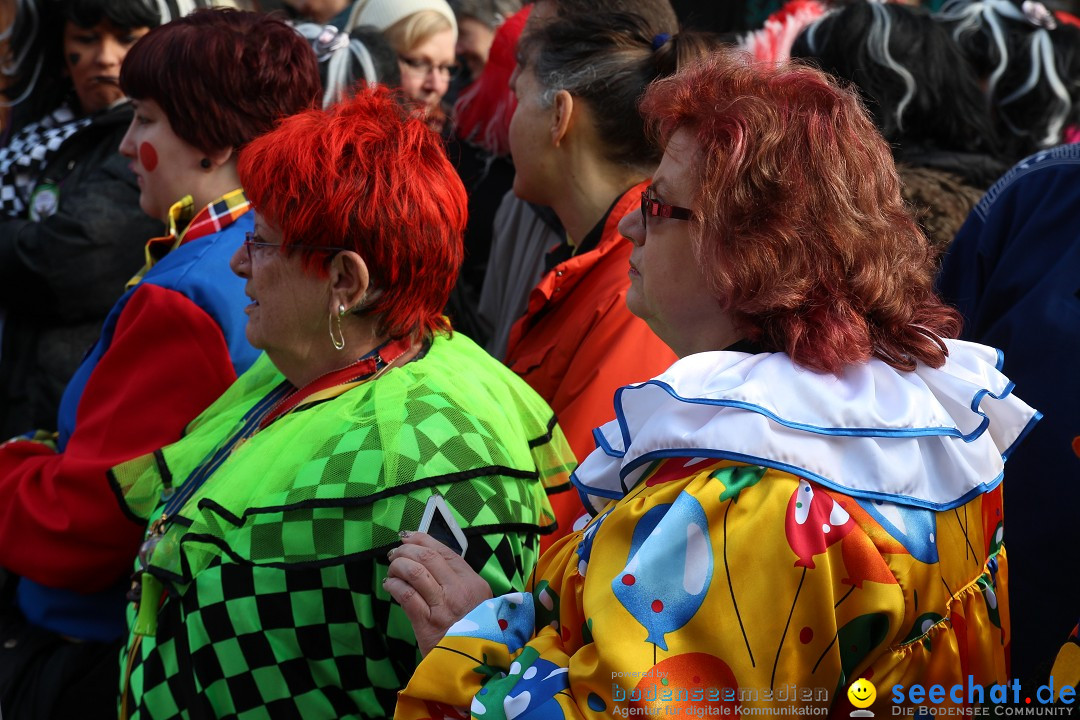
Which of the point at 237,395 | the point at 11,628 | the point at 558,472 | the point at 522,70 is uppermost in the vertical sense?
the point at 522,70

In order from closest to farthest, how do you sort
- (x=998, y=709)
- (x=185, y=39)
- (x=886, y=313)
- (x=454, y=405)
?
(x=998, y=709) → (x=886, y=313) → (x=454, y=405) → (x=185, y=39)

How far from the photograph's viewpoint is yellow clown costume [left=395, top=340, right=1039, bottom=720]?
1.35 m

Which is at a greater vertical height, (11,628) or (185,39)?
(185,39)

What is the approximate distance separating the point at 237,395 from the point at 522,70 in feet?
4.06

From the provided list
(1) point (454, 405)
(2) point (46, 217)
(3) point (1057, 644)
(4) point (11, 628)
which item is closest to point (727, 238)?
(1) point (454, 405)

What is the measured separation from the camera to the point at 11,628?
2.51 metres

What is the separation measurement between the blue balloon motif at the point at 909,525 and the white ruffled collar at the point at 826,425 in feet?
0.05

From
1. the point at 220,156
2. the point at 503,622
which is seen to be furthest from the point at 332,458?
the point at 220,156

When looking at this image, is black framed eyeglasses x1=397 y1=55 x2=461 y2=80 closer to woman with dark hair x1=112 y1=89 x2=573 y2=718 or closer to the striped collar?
the striped collar

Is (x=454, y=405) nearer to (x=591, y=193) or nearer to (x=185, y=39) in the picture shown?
(x=591, y=193)

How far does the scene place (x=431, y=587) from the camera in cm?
172

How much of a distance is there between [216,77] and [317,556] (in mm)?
1377

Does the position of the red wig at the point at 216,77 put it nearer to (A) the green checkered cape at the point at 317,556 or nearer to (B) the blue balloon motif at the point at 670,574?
(A) the green checkered cape at the point at 317,556

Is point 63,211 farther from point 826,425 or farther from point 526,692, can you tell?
point 826,425
